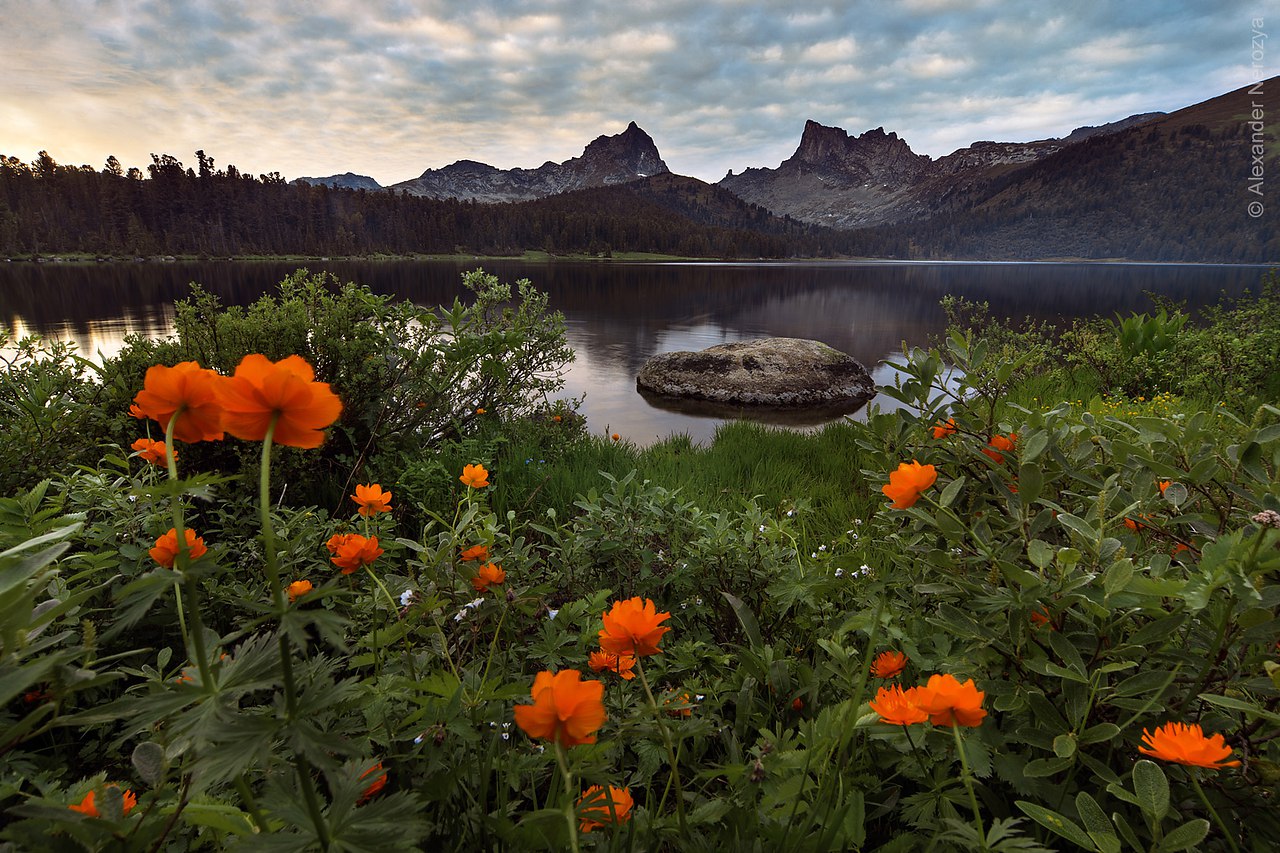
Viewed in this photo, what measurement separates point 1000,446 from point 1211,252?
237 metres

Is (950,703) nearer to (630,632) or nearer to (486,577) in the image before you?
(630,632)

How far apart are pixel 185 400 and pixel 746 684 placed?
4.32ft

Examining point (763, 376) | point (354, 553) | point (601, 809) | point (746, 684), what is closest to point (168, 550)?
point (354, 553)

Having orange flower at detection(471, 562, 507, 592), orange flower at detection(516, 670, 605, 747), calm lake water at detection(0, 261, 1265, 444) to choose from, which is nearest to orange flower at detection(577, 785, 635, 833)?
orange flower at detection(516, 670, 605, 747)

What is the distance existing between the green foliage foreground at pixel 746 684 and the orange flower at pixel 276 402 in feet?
0.32

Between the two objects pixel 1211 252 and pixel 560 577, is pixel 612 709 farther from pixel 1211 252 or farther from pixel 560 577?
pixel 1211 252

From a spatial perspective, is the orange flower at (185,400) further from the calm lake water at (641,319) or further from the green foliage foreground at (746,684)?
the calm lake water at (641,319)

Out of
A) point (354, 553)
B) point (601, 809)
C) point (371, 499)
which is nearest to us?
point (601, 809)

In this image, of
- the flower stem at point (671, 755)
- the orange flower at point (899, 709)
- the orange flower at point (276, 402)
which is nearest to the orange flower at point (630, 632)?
the flower stem at point (671, 755)

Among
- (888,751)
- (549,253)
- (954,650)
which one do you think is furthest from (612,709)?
(549,253)

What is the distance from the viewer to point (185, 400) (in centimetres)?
90

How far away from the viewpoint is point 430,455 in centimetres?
443

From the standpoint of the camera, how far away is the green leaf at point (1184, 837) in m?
0.95

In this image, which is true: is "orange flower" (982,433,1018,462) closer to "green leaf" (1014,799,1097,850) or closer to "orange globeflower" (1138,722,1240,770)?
"orange globeflower" (1138,722,1240,770)
